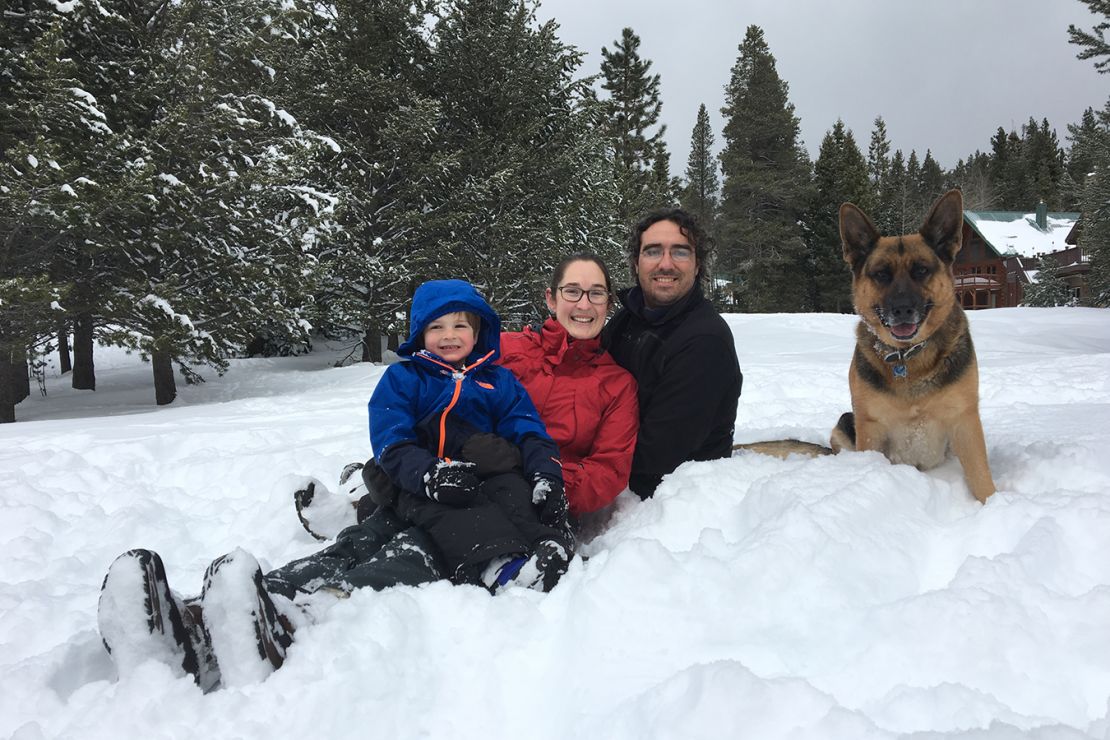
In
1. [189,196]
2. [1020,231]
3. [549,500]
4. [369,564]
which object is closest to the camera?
[369,564]

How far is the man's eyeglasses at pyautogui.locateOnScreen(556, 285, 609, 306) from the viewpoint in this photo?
3.01 m

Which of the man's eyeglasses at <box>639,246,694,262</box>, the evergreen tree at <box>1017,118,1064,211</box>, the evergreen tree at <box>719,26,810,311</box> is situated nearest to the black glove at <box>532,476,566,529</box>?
the man's eyeglasses at <box>639,246,694,262</box>

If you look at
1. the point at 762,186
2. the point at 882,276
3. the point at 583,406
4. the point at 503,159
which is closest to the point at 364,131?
the point at 503,159

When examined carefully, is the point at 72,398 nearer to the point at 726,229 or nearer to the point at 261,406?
the point at 261,406

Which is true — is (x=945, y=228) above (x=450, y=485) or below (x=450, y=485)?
above

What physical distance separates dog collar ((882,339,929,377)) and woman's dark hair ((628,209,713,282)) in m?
1.06

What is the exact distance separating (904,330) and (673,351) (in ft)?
3.77

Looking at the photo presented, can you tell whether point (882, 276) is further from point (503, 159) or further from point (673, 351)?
point (503, 159)

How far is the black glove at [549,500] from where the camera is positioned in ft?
8.09

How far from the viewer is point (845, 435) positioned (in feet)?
11.7

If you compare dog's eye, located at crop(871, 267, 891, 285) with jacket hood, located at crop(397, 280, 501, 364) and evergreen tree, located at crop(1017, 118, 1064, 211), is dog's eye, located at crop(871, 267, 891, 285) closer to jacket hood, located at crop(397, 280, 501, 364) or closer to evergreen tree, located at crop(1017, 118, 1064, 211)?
jacket hood, located at crop(397, 280, 501, 364)

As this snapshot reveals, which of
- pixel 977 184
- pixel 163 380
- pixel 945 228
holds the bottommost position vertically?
pixel 163 380

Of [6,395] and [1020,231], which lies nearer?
[6,395]

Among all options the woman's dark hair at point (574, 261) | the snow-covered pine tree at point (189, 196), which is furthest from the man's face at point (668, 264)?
the snow-covered pine tree at point (189, 196)
